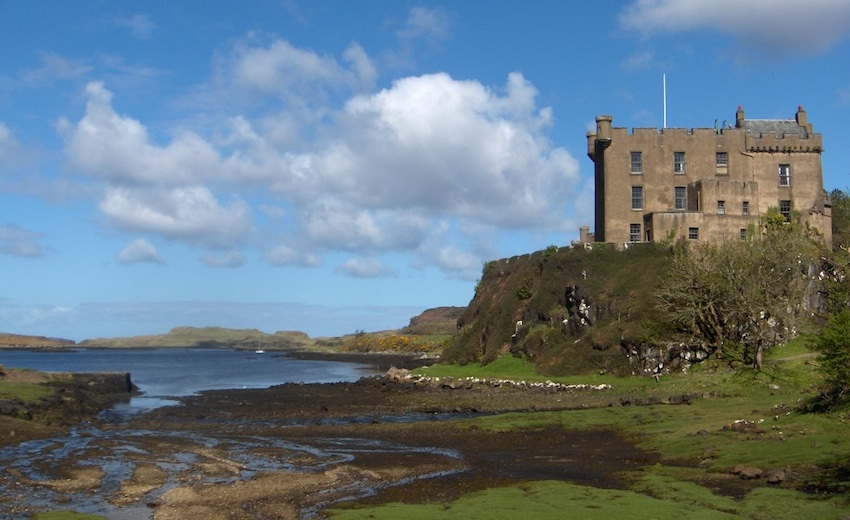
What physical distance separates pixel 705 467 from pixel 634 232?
47213 millimetres

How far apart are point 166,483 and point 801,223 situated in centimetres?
5877

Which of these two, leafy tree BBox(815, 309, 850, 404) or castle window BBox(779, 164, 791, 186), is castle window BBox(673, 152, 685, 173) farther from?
leafy tree BBox(815, 309, 850, 404)

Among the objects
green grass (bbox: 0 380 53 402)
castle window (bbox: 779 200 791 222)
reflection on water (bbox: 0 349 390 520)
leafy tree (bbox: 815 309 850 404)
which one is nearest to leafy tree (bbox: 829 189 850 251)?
castle window (bbox: 779 200 791 222)

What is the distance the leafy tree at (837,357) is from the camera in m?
30.1

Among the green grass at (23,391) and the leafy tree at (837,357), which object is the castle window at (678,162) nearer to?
the leafy tree at (837,357)

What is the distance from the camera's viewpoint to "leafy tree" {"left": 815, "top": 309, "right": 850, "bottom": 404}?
3012 cm

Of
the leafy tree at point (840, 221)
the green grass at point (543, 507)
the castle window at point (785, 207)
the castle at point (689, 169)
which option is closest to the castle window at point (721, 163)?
the castle at point (689, 169)

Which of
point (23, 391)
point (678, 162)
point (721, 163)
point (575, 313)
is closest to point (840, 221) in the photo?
point (721, 163)

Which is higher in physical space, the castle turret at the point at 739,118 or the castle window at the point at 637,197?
the castle turret at the point at 739,118

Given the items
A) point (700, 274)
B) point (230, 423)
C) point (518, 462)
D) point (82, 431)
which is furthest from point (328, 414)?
point (700, 274)

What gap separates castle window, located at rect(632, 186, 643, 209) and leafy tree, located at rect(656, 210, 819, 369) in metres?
15.2

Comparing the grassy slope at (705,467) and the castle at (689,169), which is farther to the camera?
the castle at (689,169)

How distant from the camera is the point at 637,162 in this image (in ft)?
237

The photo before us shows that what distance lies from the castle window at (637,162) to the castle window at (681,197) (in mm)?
3710
